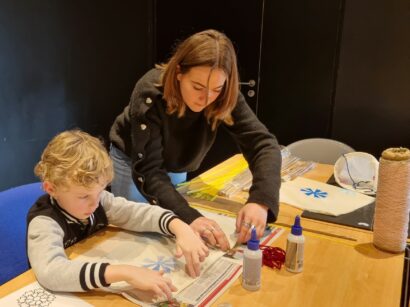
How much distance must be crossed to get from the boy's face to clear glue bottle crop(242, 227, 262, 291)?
381mm

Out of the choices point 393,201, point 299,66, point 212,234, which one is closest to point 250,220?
point 212,234

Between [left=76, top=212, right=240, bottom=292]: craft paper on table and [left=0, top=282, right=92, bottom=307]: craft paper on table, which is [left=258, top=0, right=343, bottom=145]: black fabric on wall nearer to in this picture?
Result: [left=76, top=212, right=240, bottom=292]: craft paper on table

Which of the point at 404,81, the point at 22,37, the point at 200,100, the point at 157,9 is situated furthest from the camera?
the point at 157,9

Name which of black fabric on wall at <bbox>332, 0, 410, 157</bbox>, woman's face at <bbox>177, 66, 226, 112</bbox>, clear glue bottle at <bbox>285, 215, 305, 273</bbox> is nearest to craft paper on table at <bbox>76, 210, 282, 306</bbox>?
clear glue bottle at <bbox>285, 215, 305, 273</bbox>

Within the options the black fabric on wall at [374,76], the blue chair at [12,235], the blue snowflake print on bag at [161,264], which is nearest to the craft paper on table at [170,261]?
the blue snowflake print on bag at [161,264]

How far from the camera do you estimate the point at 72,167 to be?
1.05 meters

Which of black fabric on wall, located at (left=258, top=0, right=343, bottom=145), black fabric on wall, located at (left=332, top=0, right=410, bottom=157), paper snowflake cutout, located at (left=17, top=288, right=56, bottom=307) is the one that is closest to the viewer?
paper snowflake cutout, located at (left=17, top=288, right=56, bottom=307)

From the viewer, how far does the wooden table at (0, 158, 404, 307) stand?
38.2 inches

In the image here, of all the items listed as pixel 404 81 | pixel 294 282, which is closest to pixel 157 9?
pixel 404 81

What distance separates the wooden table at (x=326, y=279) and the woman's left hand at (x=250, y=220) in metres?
0.07

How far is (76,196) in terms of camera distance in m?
1.07

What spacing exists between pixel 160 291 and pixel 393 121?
8.58ft

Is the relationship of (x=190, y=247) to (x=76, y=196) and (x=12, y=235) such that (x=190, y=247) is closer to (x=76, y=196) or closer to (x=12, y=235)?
(x=76, y=196)

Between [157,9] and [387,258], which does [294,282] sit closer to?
[387,258]
